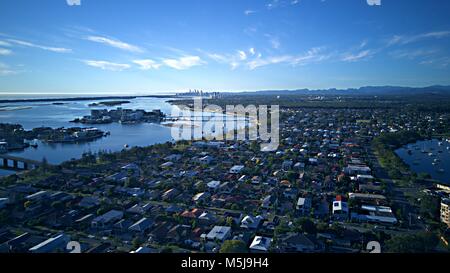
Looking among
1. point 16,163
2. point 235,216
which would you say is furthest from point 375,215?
point 16,163

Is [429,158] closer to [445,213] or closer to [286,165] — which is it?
[286,165]

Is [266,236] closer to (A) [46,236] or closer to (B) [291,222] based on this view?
(B) [291,222]

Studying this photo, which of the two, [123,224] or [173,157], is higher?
[173,157]

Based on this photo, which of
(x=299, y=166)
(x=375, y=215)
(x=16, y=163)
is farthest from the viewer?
(x=16, y=163)

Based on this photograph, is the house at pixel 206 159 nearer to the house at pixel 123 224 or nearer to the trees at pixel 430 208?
the house at pixel 123 224

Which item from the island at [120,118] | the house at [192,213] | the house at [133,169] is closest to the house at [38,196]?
the house at [133,169]
